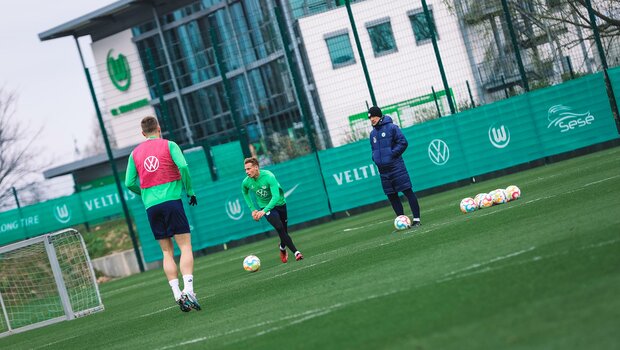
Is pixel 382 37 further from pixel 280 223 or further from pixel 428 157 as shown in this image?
pixel 280 223

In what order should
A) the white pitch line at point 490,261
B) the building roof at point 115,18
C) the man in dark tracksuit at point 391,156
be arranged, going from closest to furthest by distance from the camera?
the white pitch line at point 490,261, the man in dark tracksuit at point 391,156, the building roof at point 115,18

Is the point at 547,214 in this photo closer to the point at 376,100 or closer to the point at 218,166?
the point at 376,100

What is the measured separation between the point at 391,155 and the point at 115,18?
49.0m

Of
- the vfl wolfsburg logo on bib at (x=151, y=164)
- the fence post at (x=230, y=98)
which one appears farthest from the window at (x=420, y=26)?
the vfl wolfsburg logo on bib at (x=151, y=164)

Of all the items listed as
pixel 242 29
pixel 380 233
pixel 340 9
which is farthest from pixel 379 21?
pixel 380 233

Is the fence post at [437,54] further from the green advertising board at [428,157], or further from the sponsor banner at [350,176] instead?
the sponsor banner at [350,176]

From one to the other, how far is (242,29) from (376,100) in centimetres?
683

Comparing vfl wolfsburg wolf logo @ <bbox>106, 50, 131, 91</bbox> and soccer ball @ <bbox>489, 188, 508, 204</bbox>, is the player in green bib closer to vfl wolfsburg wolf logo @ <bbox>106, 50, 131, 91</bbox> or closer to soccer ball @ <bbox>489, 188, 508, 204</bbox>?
soccer ball @ <bbox>489, 188, 508, 204</bbox>

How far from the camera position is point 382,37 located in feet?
94.1

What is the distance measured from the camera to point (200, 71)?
5581 centimetres

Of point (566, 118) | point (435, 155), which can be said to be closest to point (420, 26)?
point (435, 155)

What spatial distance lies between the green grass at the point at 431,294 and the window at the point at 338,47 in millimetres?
11328

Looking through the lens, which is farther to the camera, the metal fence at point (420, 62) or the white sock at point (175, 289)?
the metal fence at point (420, 62)

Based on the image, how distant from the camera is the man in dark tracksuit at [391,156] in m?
14.8
